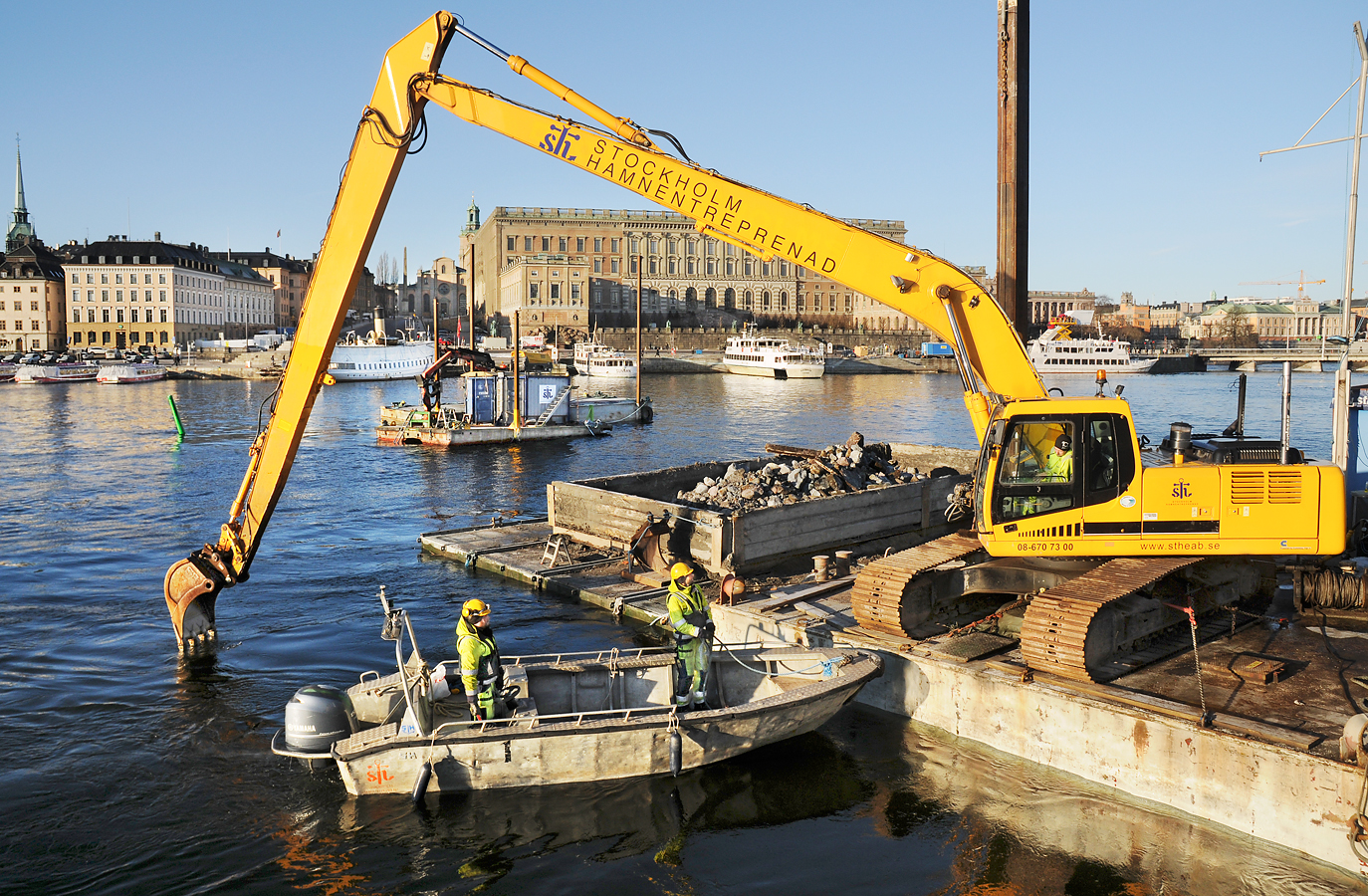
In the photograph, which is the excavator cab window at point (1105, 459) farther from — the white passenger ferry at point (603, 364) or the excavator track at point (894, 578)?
the white passenger ferry at point (603, 364)

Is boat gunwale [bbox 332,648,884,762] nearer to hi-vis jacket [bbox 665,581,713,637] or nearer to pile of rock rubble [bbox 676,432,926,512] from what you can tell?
hi-vis jacket [bbox 665,581,713,637]

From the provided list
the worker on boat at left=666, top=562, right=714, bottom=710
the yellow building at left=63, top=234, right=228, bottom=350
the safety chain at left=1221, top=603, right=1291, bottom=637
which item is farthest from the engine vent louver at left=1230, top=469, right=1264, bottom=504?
the yellow building at left=63, top=234, right=228, bottom=350

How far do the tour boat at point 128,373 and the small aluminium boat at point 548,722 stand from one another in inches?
3692

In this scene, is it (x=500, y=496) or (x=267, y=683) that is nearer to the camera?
(x=267, y=683)

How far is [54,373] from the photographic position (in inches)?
3565

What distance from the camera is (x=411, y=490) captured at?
101ft

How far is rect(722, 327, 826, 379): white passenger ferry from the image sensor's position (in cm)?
10512

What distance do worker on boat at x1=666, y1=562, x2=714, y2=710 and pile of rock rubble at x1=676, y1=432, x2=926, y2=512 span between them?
278 inches

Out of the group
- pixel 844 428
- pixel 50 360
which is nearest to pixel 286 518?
pixel 844 428

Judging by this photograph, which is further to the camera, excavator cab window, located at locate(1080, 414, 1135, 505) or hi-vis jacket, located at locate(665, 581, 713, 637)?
excavator cab window, located at locate(1080, 414, 1135, 505)

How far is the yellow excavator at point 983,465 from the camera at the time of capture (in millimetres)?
10359

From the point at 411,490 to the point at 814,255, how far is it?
2185 cm

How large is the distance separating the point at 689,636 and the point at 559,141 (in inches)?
265

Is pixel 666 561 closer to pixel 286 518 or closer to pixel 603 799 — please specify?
pixel 603 799
